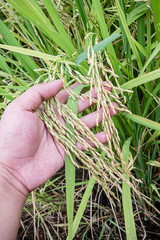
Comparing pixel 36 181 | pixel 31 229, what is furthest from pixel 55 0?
pixel 31 229

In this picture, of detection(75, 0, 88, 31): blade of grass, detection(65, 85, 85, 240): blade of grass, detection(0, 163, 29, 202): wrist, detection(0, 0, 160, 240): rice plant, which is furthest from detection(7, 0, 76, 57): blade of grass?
detection(0, 163, 29, 202): wrist

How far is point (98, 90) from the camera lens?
618mm

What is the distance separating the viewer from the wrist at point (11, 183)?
98 centimetres

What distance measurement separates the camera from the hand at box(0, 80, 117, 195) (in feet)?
3.02

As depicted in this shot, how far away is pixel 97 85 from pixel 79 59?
0.53 feet

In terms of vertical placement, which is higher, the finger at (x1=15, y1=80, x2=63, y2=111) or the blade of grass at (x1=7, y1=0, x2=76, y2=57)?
the blade of grass at (x1=7, y1=0, x2=76, y2=57)

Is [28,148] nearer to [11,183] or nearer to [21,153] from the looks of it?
[21,153]

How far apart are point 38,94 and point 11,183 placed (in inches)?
17.8

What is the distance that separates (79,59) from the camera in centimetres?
74

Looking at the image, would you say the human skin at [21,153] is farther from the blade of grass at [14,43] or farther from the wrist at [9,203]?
the blade of grass at [14,43]

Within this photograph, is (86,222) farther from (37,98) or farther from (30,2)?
(30,2)

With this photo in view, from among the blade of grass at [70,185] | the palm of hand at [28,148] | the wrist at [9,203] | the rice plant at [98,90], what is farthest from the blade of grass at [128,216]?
the wrist at [9,203]

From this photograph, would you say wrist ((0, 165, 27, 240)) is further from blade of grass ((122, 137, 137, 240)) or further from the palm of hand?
blade of grass ((122, 137, 137, 240))

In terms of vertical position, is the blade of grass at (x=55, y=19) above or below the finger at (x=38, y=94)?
above
